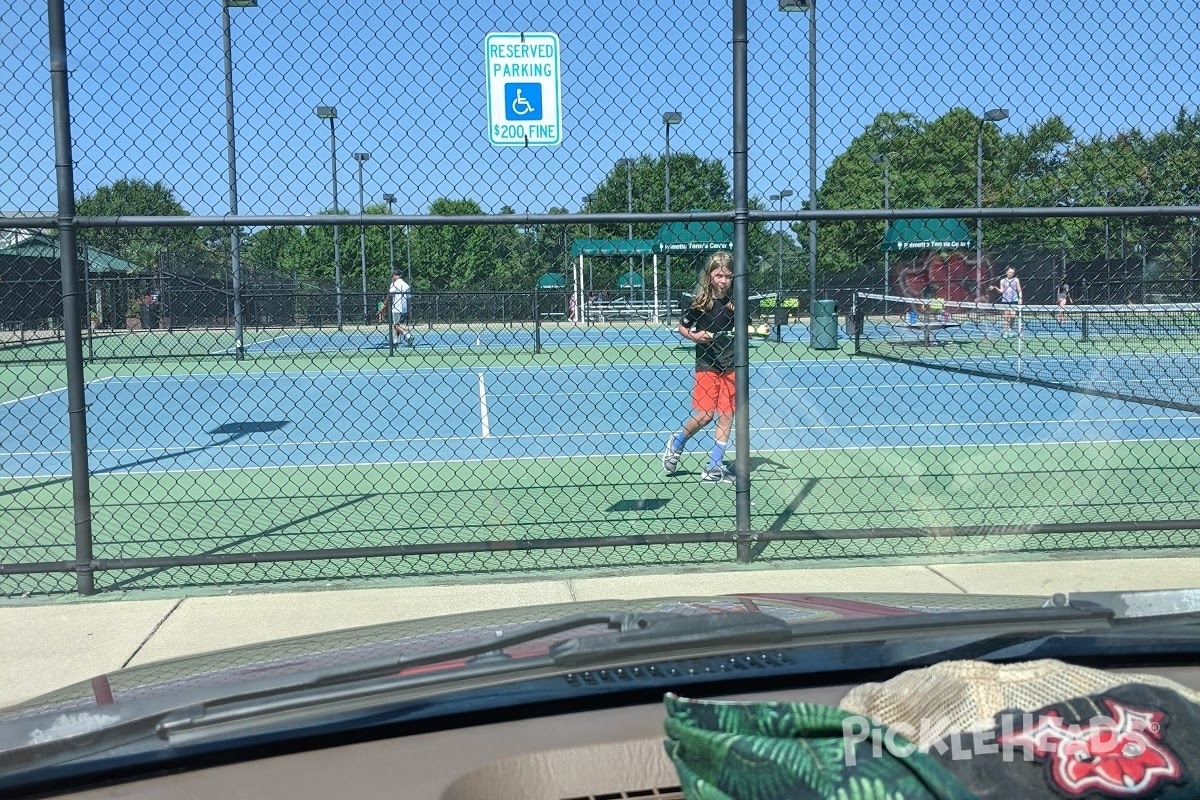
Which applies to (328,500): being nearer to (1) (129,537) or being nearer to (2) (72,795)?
(1) (129,537)

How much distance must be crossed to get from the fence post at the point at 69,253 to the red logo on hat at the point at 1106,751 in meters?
5.45

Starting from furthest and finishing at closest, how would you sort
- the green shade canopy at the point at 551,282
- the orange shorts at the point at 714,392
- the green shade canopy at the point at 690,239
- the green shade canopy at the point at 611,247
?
the green shade canopy at the point at 551,282
the orange shorts at the point at 714,392
the green shade canopy at the point at 690,239
the green shade canopy at the point at 611,247

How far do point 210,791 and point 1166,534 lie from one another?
280 inches

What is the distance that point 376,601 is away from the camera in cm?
607

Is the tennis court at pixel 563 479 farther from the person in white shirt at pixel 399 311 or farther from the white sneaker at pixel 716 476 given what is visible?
the person in white shirt at pixel 399 311

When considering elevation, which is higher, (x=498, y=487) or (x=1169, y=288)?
(x=1169, y=288)

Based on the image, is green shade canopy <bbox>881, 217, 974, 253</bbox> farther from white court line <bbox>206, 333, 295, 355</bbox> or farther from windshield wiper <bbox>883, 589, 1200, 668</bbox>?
windshield wiper <bbox>883, 589, 1200, 668</bbox>

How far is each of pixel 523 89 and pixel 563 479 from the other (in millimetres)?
4098

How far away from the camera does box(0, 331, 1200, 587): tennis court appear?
733 centimetres

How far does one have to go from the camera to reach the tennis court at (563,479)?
24.1 ft

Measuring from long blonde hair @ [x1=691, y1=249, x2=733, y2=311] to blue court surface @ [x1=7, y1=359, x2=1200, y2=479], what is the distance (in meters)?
1.64

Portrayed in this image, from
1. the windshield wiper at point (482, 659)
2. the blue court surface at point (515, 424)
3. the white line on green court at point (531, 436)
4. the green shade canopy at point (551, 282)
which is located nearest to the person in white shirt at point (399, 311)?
the blue court surface at point (515, 424)

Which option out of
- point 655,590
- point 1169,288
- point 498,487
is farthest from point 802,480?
point 1169,288

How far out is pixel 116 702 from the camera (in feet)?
6.38
